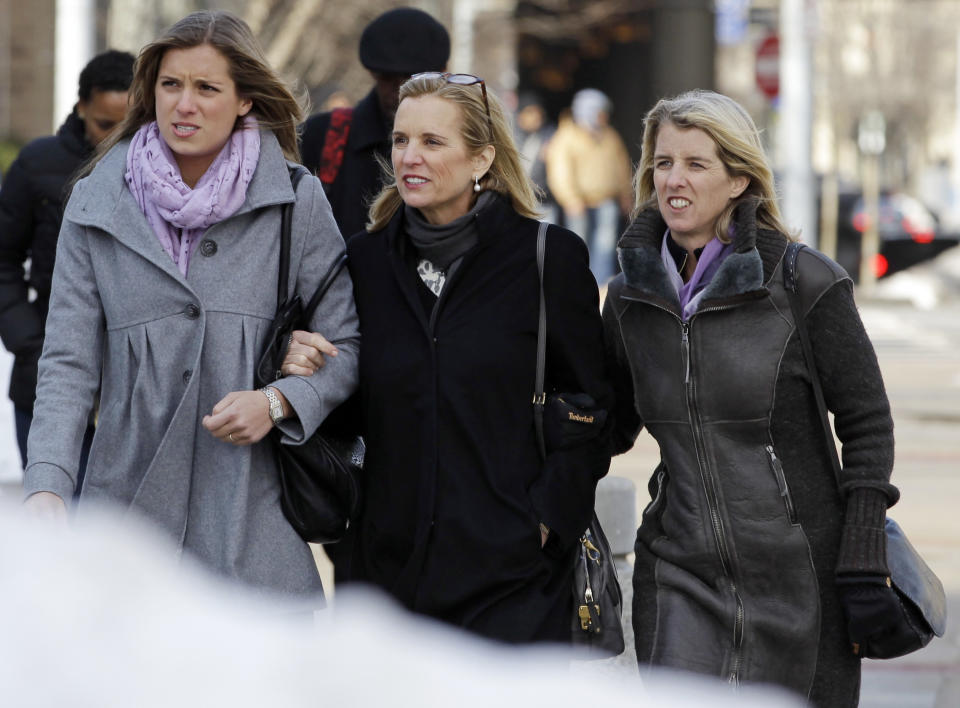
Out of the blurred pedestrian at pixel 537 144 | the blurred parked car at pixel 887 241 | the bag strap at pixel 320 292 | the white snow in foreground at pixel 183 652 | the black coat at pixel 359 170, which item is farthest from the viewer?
the blurred parked car at pixel 887 241

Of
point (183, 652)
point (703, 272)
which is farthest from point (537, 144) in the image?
point (183, 652)

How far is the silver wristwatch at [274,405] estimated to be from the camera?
10.5 ft

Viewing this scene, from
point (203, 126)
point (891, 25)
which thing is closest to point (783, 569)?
point (203, 126)

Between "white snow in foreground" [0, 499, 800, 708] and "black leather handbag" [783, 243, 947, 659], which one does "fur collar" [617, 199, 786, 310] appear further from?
"white snow in foreground" [0, 499, 800, 708]

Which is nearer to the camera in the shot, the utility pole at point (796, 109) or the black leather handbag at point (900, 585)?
the black leather handbag at point (900, 585)

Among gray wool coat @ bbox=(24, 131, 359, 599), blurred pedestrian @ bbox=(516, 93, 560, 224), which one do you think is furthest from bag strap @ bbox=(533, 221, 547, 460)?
blurred pedestrian @ bbox=(516, 93, 560, 224)

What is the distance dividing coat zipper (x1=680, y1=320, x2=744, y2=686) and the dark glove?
0.78 ft

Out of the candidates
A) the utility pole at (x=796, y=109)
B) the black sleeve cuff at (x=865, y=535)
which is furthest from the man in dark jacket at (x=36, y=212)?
the utility pole at (x=796, y=109)

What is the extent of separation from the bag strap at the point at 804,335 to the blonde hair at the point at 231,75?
1134 mm

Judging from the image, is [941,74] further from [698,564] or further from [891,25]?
[698,564]

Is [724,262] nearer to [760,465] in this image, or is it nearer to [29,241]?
[760,465]

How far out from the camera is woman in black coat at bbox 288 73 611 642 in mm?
3271

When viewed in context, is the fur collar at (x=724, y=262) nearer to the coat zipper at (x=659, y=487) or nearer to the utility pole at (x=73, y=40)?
the coat zipper at (x=659, y=487)

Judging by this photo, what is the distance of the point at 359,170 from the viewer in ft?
15.2
